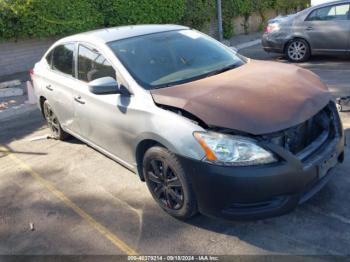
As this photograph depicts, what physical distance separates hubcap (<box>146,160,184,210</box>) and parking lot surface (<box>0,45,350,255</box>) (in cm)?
20

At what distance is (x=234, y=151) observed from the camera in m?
2.95

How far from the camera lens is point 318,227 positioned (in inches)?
127

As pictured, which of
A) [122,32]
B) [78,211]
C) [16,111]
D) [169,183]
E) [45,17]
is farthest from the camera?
[45,17]

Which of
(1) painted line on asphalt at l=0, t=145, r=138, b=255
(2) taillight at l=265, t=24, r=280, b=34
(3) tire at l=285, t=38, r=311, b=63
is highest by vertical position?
(2) taillight at l=265, t=24, r=280, b=34

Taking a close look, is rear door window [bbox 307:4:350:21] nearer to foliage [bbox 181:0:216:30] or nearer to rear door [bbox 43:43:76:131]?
foliage [bbox 181:0:216:30]

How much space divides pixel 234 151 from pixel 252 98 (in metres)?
0.56

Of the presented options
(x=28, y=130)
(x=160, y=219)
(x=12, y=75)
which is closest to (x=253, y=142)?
(x=160, y=219)

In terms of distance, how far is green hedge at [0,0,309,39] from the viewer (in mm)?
A: 10328

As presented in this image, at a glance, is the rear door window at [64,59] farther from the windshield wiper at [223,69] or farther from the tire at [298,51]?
the tire at [298,51]

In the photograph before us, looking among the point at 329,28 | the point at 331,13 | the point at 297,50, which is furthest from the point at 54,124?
the point at 331,13

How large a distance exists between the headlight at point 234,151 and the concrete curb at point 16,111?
19.7 ft

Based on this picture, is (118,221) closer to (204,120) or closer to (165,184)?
(165,184)

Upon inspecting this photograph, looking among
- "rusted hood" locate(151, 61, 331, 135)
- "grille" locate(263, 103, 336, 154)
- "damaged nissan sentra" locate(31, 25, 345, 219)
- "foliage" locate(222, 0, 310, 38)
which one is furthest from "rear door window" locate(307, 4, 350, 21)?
"foliage" locate(222, 0, 310, 38)

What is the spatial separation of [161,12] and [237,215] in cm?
1155
